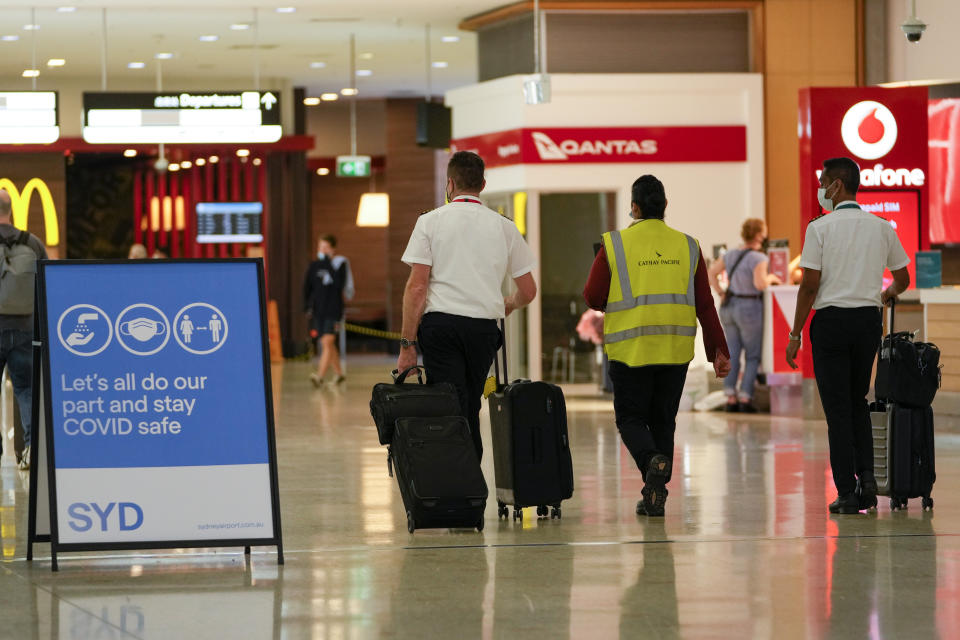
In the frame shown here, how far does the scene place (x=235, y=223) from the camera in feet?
70.7

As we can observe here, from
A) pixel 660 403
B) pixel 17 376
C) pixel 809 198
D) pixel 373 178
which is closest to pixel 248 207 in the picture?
pixel 373 178

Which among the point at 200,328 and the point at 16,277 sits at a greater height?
the point at 16,277

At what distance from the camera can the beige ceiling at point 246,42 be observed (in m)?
14.8

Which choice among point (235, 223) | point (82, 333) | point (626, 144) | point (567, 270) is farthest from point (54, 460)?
point (235, 223)

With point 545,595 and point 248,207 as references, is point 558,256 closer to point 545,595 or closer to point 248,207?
point 248,207

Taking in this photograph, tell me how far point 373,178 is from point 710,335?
812 inches

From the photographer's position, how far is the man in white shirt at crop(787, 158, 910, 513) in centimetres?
596

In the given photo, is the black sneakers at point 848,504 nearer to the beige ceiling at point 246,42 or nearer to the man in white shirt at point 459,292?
the man in white shirt at point 459,292

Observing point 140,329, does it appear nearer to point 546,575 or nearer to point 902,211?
point 546,575

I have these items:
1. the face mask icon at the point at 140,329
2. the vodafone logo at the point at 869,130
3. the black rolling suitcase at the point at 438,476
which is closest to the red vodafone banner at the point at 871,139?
the vodafone logo at the point at 869,130

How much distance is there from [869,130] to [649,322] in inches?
229

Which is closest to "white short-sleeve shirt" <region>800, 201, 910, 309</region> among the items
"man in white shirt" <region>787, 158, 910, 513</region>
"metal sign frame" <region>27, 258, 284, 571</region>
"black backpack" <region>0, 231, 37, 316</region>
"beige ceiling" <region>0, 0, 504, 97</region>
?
"man in white shirt" <region>787, 158, 910, 513</region>

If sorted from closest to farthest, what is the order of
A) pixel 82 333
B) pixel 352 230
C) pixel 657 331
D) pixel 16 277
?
pixel 82 333 < pixel 657 331 < pixel 16 277 < pixel 352 230

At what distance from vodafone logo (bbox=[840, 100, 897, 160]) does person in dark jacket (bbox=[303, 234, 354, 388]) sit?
240 inches
